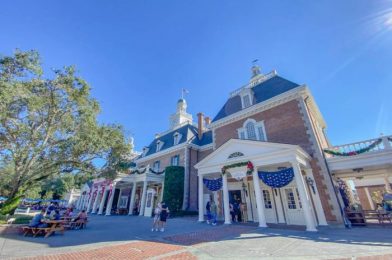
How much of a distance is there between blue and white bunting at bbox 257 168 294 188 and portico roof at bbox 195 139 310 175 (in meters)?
0.63

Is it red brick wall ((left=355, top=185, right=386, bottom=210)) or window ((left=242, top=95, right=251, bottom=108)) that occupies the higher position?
window ((left=242, top=95, right=251, bottom=108))

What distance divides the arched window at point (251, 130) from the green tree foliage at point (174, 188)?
347 inches

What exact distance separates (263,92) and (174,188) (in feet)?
43.0

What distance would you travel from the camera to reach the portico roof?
35.3 feet

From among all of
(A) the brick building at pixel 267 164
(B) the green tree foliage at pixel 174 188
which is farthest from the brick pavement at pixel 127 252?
(B) the green tree foliage at pixel 174 188

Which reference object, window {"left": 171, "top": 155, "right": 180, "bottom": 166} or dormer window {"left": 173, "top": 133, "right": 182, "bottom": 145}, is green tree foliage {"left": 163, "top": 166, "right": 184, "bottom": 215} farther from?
dormer window {"left": 173, "top": 133, "right": 182, "bottom": 145}

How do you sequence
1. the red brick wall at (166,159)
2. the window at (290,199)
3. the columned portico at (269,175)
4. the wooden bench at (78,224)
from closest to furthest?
1. the columned portico at (269,175)
2. the wooden bench at (78,224)
3. the window at (290,199)
4. the red brick wall at (166,159)

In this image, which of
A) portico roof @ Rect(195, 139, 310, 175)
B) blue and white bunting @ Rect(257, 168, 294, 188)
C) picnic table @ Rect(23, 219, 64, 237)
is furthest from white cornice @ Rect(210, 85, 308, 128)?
picnic table @ Rect(23, 219, 64, 237)

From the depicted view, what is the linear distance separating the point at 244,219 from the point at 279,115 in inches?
337

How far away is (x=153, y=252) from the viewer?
6.38 meters

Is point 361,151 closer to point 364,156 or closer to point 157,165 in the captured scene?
point 364,156

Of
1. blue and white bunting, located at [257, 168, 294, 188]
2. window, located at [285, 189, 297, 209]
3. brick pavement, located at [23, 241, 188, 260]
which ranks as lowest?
brick pavement, located at [23, 241, 188, 260]

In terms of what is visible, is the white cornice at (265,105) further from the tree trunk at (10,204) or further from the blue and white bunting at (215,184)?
the tree trunk at (10,204)

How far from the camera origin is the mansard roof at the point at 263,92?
15.3 m
